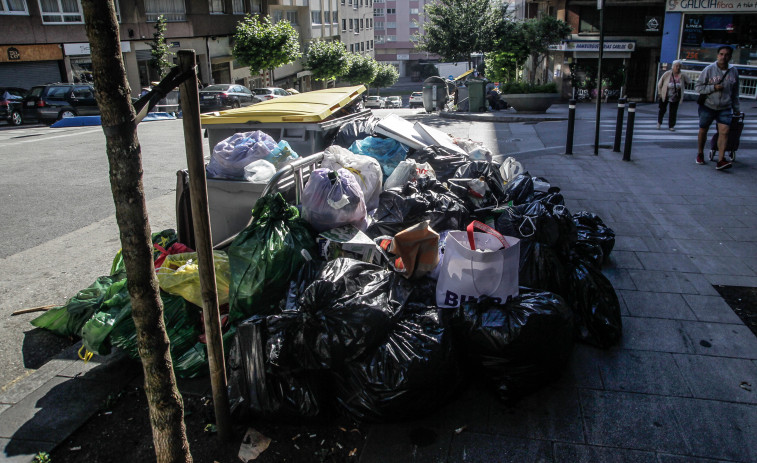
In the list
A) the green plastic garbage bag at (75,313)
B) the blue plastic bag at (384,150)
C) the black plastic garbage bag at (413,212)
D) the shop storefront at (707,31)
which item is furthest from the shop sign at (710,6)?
the green plastic garbage bag at (75,313)

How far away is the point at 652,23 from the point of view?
22328mm

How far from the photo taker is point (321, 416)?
286 centimetres

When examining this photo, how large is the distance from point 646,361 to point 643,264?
1633 millimetres

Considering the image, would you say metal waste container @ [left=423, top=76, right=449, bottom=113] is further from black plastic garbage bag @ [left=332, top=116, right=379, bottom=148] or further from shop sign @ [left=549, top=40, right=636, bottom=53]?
black plastic garbage bag @ [left=332, top=116, right=379, bottom=148]

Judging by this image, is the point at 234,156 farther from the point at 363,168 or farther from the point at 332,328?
the point at 332,328

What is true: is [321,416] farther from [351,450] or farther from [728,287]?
[728,287]

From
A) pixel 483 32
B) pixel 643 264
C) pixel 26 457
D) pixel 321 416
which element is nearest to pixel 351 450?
pixel 321 416

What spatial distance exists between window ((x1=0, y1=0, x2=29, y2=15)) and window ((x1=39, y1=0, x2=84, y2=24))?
68 centimetres

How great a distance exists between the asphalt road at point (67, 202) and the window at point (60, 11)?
13.2 meters

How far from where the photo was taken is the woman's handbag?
10.1 feet

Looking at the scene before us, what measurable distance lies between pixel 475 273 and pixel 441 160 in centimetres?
273

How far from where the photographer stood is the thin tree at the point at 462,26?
2367 centimetres

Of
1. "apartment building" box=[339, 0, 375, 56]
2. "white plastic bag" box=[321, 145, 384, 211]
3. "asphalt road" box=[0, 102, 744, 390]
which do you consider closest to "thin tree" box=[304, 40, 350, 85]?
"apartment building" box=[339, 0, 375, 56]

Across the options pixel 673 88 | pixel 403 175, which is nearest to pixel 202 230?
pixel 403 175
